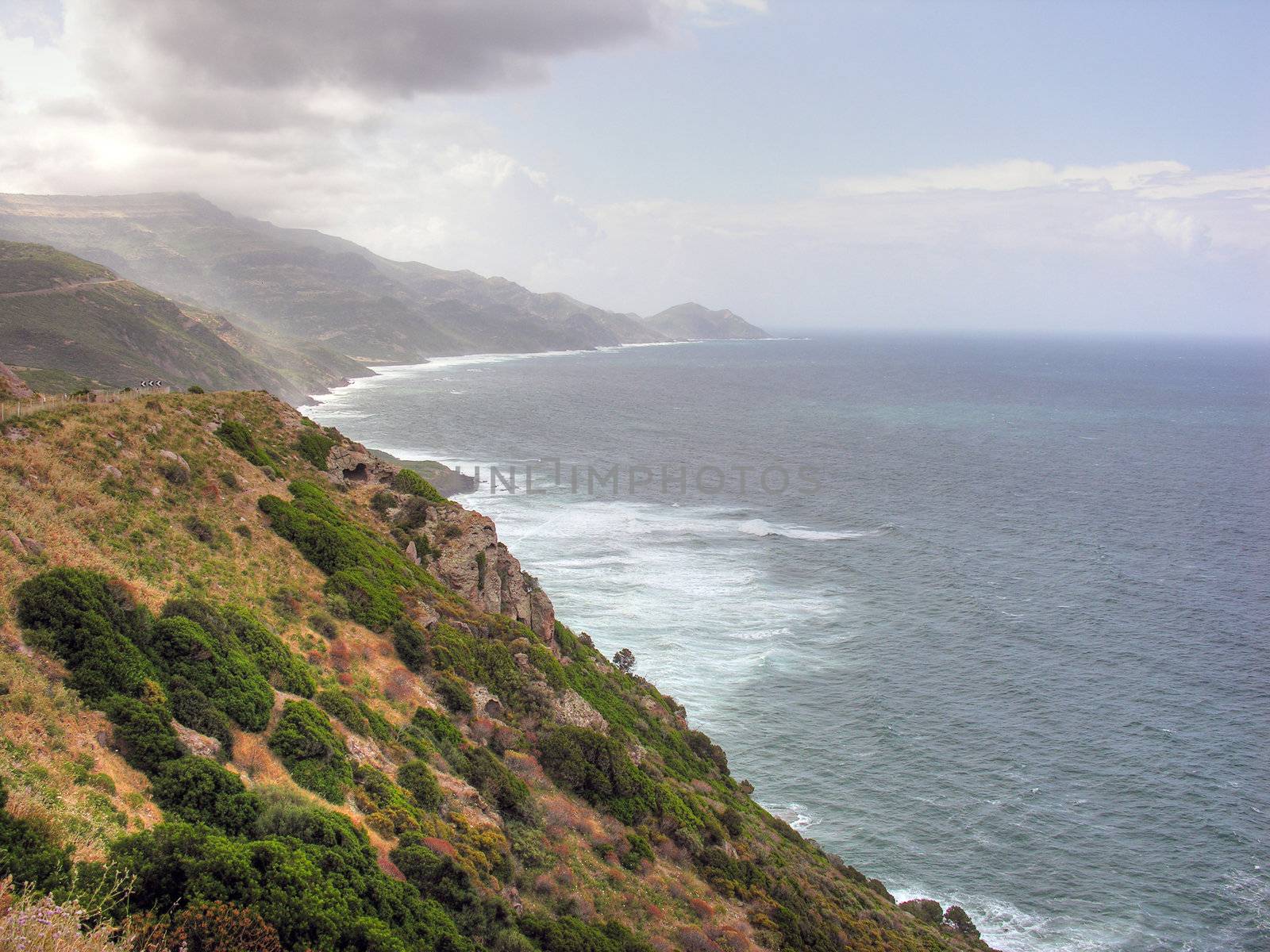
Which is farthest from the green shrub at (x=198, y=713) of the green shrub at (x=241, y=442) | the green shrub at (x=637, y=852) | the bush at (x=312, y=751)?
the green shrub at (x=241, y=442)

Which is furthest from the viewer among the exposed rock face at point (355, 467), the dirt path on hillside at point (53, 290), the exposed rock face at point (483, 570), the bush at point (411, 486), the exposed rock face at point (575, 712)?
the dirt path on hillside at point (53, 290)

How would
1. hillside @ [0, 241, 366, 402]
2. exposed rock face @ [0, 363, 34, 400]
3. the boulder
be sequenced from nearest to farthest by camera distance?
1. exposed rock face @ [0, 363, 34, 400]
2. the boulder
3. hillside @ [0, 241, 366, 402]

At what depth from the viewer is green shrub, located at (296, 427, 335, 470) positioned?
4097 cm

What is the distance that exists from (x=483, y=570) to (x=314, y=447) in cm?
1183

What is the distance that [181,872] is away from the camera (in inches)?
482

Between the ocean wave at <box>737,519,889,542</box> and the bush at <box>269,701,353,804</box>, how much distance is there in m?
74.7

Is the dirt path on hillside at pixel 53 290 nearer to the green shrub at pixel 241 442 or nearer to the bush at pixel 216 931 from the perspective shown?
the green shrub at pixel 241 442

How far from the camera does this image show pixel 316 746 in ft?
62.5

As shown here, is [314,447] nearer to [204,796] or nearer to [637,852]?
[637,852]

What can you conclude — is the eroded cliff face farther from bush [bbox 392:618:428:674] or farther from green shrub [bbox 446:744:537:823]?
green shrub [bbox 446:744:537:823]

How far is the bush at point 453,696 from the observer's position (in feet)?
87.5

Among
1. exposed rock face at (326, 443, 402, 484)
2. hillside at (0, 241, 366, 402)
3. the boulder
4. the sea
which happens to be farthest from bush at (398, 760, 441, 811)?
hillside at (0, 241, 366, 402)

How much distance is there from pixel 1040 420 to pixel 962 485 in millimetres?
78430

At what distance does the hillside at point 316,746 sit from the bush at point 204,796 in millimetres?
54
